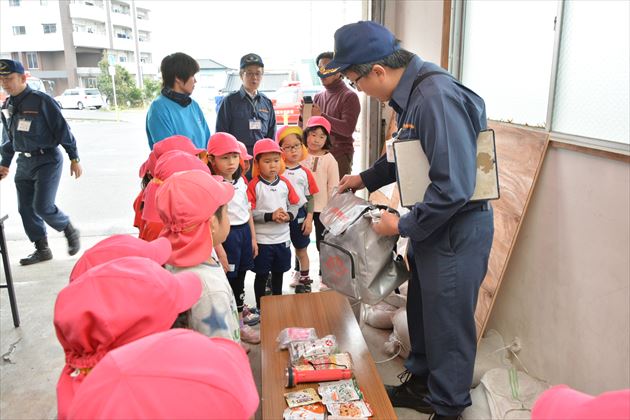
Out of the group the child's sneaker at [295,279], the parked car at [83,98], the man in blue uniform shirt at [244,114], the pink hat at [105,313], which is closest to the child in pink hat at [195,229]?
the pink hat at [105,313]

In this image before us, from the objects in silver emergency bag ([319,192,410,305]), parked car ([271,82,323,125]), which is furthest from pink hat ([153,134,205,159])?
parked car ([271,82,323,125])

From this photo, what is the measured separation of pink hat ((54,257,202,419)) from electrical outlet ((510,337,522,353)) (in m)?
1.82

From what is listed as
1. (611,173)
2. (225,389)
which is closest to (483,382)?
(611,173)

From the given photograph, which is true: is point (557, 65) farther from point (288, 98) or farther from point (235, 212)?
point (288, 98)

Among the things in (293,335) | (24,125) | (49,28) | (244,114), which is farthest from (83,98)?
(293,335)

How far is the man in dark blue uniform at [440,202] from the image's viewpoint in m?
1.41

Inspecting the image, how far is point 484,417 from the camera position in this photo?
1847 mm

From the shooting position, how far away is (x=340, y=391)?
1485 millimetres

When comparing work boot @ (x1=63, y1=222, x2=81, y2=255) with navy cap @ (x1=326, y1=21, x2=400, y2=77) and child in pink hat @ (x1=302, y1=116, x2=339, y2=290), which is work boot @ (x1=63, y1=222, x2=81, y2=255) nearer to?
child in pink hat @ (x1=302, y1=116, x2=339, y2=290)

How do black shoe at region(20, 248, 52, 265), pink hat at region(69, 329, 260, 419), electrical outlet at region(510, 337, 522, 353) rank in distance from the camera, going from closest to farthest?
pink hat at region(69, 329, 260, 419) → electrical outlet at region(510, 337, 522, 353) → black shoe at region(20, 248, 52, 265)

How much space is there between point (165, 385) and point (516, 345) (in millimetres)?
1990

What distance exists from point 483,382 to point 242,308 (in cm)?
133

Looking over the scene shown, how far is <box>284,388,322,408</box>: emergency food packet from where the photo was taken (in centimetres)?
144

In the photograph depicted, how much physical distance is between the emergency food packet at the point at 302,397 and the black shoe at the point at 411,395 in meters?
0.59
